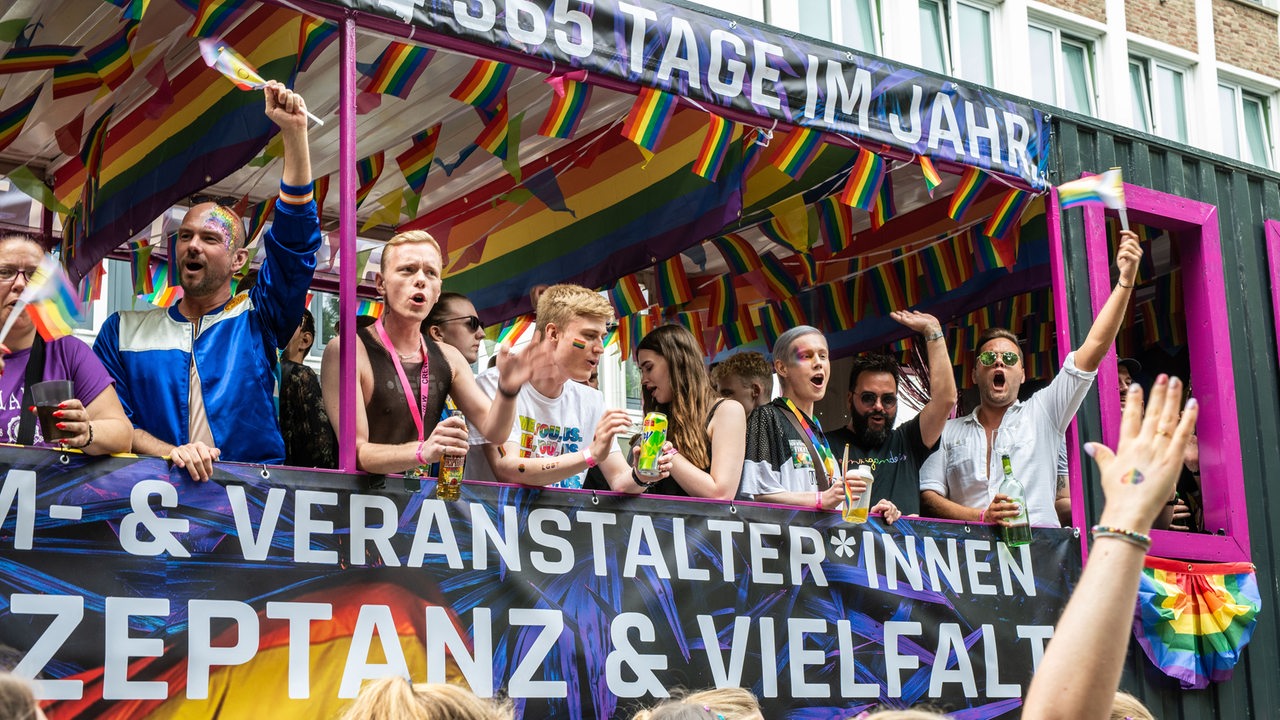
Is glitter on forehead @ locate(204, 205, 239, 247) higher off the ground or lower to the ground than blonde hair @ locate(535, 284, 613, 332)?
higher

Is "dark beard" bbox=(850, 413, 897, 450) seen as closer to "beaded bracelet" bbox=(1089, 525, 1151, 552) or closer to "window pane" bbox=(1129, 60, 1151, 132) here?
"beaded bracelet" bbox=(1089, 525, 1151, 552)

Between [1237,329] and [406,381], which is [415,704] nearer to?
[406,381]

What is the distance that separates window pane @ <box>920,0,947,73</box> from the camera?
1961 centimetres

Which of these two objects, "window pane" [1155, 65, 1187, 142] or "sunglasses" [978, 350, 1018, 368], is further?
"window pane" [1155, 65, 1187, 142]

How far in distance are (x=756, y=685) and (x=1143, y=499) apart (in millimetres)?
3073

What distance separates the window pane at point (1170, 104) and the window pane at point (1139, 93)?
0.17 meters

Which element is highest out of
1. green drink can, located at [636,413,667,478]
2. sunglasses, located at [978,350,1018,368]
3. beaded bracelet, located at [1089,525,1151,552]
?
sunglasses, located at [978,350,1018,368]

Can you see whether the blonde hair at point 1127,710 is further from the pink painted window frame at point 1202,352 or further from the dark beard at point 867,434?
the pink painted window frame at point 1202,352

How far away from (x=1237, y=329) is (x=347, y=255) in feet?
15.7

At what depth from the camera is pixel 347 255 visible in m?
4.36

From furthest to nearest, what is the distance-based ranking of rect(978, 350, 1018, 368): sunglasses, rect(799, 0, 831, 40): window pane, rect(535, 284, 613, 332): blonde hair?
rect(799, 0, 831, 40): window pane, rect(978, 350, 1018, 368): sunglasses, rect(535, 284, 613, 332): blonde hair

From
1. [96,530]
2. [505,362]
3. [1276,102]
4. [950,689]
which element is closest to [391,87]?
[505,362]

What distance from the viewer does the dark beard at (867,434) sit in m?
6.11

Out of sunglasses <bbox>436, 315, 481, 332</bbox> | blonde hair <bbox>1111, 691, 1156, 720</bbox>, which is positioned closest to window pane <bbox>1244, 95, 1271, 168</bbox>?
sunglasses <bbox>436, 315, 481, 332</bbox>
